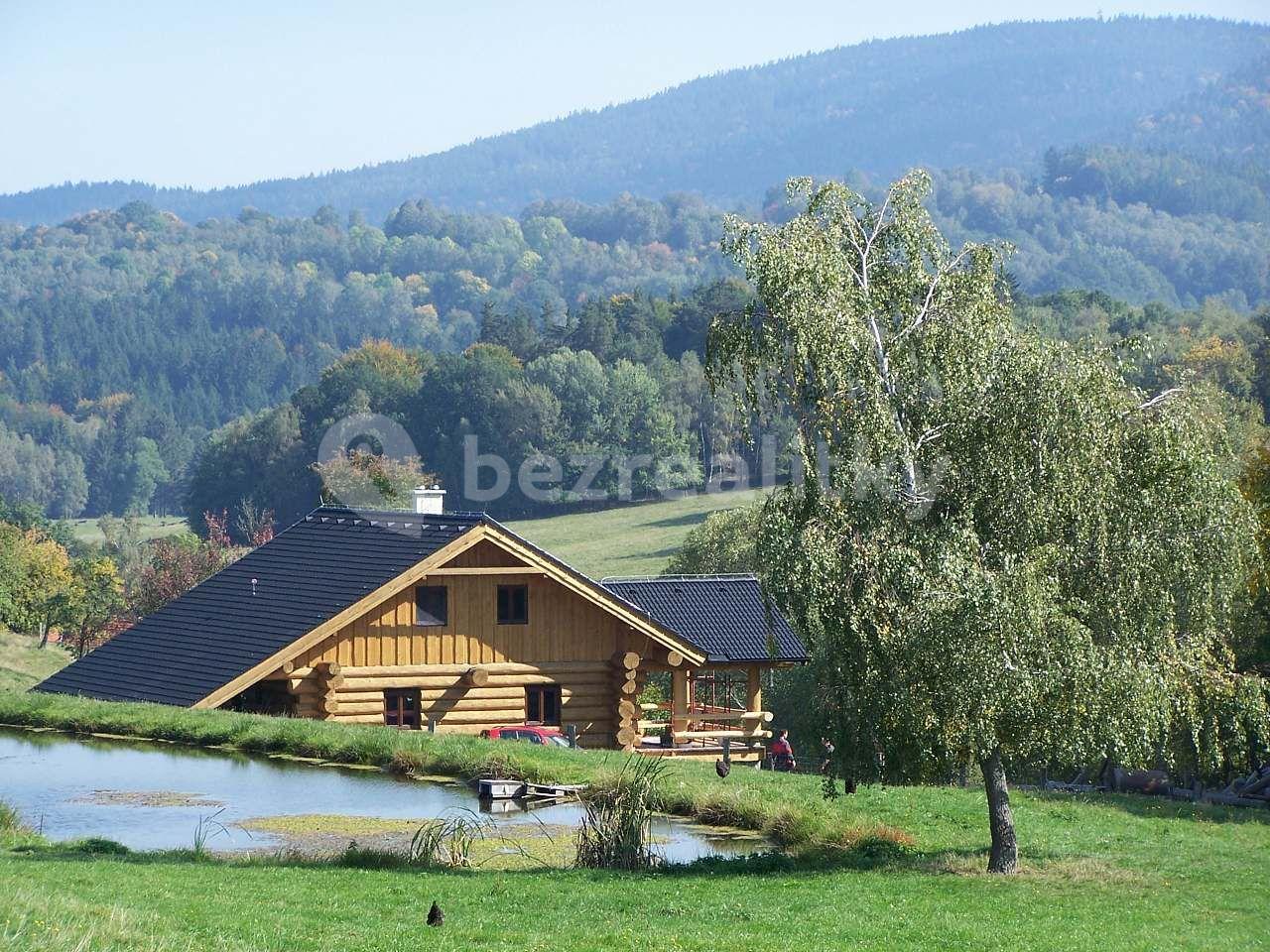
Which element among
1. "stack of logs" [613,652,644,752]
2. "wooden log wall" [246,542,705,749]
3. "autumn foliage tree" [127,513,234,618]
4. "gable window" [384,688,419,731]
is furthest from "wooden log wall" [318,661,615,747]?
"autumn foliage tree" [127,513,234,618]

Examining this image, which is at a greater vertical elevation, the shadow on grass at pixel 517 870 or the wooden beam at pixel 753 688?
the wooden beam at pixel 753 688

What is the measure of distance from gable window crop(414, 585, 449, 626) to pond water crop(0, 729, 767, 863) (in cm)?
648

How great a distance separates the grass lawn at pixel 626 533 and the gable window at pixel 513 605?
54.0 m

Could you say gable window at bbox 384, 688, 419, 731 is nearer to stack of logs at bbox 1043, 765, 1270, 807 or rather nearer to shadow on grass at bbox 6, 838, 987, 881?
stack of logs at bbox 1043, 765, 1270, 807

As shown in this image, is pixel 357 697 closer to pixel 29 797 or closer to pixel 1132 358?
pixel 29 797

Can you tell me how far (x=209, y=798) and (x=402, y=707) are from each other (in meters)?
9.62

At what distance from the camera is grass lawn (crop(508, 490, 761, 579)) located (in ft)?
321

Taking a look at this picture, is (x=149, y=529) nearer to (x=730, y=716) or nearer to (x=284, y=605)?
(x=730, y=716)

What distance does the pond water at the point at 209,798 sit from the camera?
2412 cm

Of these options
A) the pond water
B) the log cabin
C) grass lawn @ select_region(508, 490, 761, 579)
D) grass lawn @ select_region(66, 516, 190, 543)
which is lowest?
the pond water

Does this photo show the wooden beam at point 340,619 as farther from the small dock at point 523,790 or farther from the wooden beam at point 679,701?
the small dock at point 523,790

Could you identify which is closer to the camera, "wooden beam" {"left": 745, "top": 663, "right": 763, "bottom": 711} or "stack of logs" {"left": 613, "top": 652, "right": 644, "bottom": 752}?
"stack of logs" {"left": 613, "top": 652, "right": 644, "bottom": 752}

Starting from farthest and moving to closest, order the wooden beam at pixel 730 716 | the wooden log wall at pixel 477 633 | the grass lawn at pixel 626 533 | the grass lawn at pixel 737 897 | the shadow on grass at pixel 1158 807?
1. the grass lawn at pixel 626 533
2. the wooden beam at pixel 730 716
3. the wooden log wall at pixel 477 633
4. the shadow on grass at pixel 1158 807
5. the grass lawn at pixel 737 897

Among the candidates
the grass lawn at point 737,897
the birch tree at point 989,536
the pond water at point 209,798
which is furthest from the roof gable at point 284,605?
the birch tree at point 989,536
